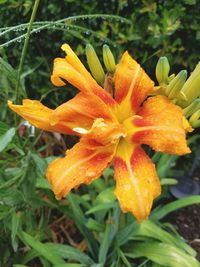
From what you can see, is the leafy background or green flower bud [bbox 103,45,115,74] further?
the leafy background

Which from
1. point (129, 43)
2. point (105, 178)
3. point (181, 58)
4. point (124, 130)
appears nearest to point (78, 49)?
point (129, 43)

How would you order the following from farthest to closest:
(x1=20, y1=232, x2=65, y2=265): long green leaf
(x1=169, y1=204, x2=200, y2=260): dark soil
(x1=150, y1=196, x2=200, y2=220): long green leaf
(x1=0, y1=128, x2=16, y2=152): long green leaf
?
(x1=169, y1=204, x2=200, y2=260): dark soil < (x1=150, y1=196, x2=200, y2=220): long green leaf < (x1=20, y1=232, x2=65, y2=265): long green leaf < (x1=0, y1=128, x2=16, y2=152): long green leaf

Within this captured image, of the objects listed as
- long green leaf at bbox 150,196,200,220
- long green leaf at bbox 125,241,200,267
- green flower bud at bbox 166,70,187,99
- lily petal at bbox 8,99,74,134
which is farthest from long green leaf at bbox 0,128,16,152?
long green leaf at bbox 150,196,200,220

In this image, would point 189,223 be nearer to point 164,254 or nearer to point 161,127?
point 164,254

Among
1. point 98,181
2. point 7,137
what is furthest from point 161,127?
point 98,181

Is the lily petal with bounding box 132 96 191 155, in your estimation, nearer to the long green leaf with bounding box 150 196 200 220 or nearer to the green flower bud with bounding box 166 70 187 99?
the green flower bud with bounding box 166 70 187 99
